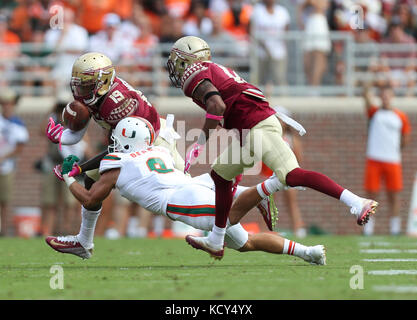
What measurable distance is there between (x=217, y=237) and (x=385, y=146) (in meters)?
6.59

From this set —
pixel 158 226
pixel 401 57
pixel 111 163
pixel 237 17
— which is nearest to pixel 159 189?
pixel 111 163

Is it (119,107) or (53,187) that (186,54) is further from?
(53,187)

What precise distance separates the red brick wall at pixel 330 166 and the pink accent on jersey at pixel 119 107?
656cm

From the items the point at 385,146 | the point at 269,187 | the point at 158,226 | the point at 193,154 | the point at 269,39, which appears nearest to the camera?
the point at 193,154

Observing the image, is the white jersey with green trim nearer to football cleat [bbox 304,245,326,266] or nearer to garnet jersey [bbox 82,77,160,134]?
garnet jersey [bbox 82,77,160,134]

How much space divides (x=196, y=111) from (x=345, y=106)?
2361mm

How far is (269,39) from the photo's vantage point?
46.9 ft

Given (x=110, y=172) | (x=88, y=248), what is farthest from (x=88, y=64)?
(x=88, y=248)

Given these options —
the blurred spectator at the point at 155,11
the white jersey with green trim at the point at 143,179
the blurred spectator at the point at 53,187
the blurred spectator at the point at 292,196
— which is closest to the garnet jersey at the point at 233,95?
the white jersey with green trim at the point at 143,179

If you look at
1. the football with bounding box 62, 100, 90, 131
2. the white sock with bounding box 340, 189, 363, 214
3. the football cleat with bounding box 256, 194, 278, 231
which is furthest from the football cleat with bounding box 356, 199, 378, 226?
the football with bounding box 62, 100, 90, 131

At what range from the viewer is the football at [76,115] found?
7.68 m

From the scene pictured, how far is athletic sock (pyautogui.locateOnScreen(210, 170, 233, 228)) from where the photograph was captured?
22.5ft

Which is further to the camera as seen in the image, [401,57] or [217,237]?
[401,57]

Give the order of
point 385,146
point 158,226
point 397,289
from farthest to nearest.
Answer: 1. point 158,226
2. point 385,146
3. point 397,289
